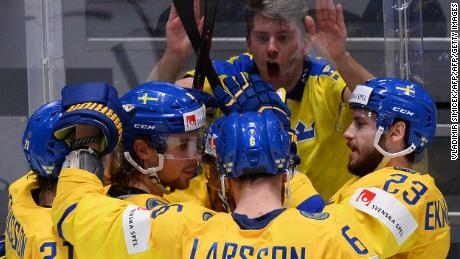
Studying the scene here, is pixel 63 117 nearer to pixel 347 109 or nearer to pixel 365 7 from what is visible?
pixel 347 109

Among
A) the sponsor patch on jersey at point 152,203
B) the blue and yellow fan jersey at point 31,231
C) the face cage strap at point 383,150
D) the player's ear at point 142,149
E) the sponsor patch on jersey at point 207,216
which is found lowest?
the blue and yellow fan jersey at point 31,231

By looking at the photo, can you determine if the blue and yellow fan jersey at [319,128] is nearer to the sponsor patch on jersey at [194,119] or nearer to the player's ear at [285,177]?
the sponsor patch on jersey at [194,119]

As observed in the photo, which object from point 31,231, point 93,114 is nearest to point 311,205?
point 93,114

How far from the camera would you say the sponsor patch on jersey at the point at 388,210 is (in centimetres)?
237

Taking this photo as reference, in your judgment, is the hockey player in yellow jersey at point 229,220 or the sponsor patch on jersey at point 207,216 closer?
the hockey player in yellow jersey at point 229,220

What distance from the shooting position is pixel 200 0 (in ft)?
9.80

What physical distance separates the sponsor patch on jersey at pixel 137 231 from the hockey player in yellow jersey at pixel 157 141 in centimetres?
22

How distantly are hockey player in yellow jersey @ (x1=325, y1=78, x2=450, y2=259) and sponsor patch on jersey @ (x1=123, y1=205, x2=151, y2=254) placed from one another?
51 cm

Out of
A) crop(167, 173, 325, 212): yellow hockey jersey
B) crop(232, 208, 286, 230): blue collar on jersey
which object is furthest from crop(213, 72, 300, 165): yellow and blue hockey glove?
crop(232, 208, 286, 230): blue collar on jersey

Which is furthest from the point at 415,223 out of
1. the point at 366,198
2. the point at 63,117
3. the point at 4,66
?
the point at 4,66

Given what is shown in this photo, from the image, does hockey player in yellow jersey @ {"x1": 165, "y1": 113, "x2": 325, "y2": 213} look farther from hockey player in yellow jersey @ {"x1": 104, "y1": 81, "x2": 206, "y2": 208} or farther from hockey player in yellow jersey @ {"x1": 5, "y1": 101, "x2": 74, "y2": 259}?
hockey player in yellow jersey @ {"x1": 5, "y1": 101, "x2": 74, "y2": 259}

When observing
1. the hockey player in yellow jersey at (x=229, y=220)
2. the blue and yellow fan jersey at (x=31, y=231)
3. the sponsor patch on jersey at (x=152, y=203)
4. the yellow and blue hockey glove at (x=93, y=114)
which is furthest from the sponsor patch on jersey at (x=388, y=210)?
the blue and yellow fan jersey at (x=31, y=231)

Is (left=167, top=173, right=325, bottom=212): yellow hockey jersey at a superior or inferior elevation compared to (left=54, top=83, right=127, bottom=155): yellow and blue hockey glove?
inferior

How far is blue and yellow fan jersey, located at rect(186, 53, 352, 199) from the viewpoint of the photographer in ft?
10.1
